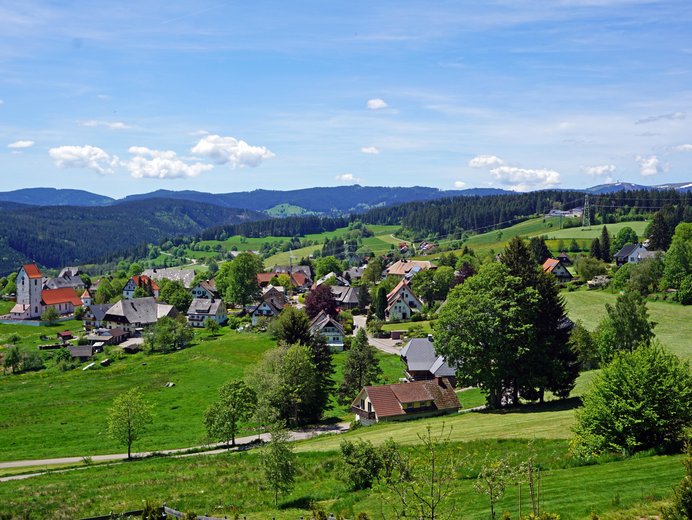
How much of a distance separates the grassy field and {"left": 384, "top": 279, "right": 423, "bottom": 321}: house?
2674 centimetres

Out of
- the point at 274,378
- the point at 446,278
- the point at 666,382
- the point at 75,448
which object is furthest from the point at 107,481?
the point at 446,278

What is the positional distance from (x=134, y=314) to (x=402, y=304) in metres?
47.6

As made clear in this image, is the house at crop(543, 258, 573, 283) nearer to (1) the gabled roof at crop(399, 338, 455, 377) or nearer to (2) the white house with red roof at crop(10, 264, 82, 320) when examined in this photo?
(1) the gabled roof at crop(399, 338, 455, 377)

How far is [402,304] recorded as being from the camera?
10612cm

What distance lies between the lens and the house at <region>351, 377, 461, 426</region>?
47.6 meters

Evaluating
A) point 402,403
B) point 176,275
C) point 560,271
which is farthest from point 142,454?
point 176,275

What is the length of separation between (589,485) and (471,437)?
39.2ft

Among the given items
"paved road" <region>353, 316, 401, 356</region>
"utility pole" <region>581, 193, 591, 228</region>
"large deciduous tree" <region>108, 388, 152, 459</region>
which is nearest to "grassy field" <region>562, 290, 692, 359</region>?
"paved road" <region>353, 316, 401, 356</region>

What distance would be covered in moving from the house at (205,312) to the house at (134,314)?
4648 millimetres

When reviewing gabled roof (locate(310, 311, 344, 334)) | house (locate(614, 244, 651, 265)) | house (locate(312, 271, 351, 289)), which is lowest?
gabled roof (locate(310, 311, 344, 334))

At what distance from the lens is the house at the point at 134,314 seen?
103 metres

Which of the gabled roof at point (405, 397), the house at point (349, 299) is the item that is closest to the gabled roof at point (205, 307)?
the house at point (349, 299)

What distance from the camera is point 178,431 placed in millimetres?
49688

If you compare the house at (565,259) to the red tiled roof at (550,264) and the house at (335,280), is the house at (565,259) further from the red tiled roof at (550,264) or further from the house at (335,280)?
the house at (335,280)
